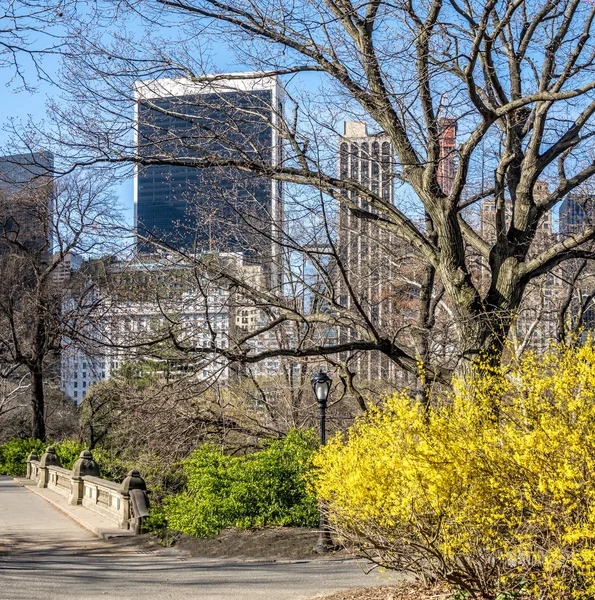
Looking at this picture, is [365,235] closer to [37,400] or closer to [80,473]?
[80,473]

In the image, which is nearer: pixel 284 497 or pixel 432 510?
pixel 432 510

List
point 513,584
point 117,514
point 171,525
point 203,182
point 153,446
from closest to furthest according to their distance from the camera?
point 513,584 < point 203,182 < point 171,525 < point 117,514 < point 153,446

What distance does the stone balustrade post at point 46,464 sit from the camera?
28.7m

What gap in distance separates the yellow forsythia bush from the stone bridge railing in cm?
1016

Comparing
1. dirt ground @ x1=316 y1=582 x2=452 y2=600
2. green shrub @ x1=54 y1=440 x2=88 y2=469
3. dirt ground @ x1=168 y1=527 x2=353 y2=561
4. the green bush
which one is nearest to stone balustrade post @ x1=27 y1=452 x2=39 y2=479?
green shrub @ x1=54 y1=440 x2=88 y2=469

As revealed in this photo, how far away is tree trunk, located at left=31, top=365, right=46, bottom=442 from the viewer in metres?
34.6

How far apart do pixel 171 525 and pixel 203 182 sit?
6.41 meters

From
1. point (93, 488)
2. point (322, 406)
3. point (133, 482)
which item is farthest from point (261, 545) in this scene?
point (93, 488)

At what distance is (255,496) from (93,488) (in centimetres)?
860

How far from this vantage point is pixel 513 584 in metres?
6.56

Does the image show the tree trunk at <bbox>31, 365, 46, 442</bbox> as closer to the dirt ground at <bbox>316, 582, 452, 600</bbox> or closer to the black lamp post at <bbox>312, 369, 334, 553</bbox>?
the black lamp post at <bbox>312, 369, 334, 553</bbox>

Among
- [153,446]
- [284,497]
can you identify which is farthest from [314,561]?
[153,446]

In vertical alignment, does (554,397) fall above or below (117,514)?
above

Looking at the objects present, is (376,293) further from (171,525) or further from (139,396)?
(171,525)
